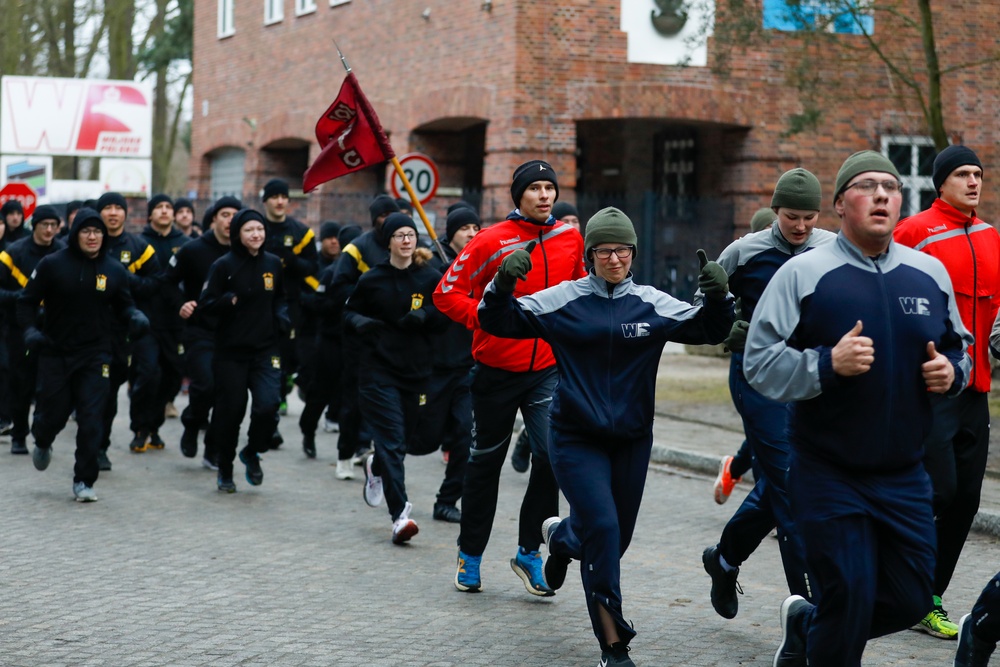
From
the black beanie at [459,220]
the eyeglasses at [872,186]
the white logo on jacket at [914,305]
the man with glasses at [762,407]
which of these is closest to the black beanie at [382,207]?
the black beanie at [459,220]

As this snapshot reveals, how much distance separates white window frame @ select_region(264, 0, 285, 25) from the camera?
102ft

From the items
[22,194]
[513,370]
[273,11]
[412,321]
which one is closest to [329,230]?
[412,321]

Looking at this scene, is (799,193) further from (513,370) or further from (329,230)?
(329,230)

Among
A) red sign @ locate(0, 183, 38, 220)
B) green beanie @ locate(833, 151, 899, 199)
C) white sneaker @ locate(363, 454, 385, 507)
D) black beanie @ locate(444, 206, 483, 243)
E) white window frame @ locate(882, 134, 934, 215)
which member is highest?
white window frame @ locate(882, 134, 934, 215)

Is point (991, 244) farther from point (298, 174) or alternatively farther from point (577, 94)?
point (298, 174)

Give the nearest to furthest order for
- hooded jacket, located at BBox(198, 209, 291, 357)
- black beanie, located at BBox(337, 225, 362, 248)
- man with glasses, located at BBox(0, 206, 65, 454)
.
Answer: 1. hooded jacket, located at BBox(198, 209, 291, 357)
2. man with glasses, located at BBox(0, 206, 65, 454)
3. black beanie, located at BBox(337, 225, 362, 248)

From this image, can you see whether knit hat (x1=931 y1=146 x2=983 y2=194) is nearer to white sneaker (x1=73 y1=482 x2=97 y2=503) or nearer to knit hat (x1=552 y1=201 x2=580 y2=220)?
knit hat (x1=552 y1=201 x2=580 y2=220)

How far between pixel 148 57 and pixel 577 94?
24.7m

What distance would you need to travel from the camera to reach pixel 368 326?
940 cm

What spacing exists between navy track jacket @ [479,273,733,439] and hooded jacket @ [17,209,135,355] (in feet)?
16.4

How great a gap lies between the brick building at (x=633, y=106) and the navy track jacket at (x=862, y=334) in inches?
608

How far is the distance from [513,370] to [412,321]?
1911 millimetres

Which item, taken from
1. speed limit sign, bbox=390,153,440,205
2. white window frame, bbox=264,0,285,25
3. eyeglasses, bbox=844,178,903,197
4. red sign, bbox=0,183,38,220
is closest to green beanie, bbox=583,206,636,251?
eyeglasses, bbox=844,178,903,197

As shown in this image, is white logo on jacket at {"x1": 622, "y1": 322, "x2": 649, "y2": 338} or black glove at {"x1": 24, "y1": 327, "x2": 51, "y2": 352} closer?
white logo on jacket at {"x1": 622, "y1": 322, "x2": 649, "y2": 338}
